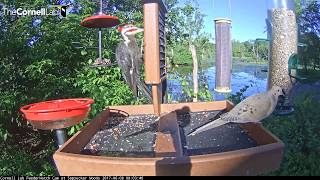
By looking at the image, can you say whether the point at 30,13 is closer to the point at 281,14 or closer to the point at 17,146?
the point at 17,146

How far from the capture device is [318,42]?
18.0ft

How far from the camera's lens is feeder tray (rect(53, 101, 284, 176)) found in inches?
59.7

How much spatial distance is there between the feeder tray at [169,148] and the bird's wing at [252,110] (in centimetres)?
8

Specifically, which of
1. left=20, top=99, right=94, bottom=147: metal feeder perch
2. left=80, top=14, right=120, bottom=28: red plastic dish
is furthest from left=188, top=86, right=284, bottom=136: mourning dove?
left=80, top=14, right=120, bottom=28: red plastic dish

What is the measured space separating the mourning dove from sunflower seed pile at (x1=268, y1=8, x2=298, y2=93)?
2.88 ft

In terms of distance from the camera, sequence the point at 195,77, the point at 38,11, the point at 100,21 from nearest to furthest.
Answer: the point at 100,21 < the point at 38,11 < the point at 195,77

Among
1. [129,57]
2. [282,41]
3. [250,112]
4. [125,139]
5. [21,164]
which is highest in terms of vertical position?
[282,41]

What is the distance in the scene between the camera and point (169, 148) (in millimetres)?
1896

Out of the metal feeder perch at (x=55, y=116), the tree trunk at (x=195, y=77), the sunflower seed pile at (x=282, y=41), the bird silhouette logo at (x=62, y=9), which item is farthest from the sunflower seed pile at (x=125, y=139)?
the bird silhouette logo at (x=62, y=9)

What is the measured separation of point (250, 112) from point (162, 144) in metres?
0.78

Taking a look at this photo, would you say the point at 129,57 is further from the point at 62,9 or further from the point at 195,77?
the point at 195,77

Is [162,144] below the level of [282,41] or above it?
below

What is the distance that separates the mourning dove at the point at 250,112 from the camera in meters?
2.40

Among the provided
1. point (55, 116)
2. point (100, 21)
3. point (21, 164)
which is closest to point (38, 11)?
point (21, 164)
